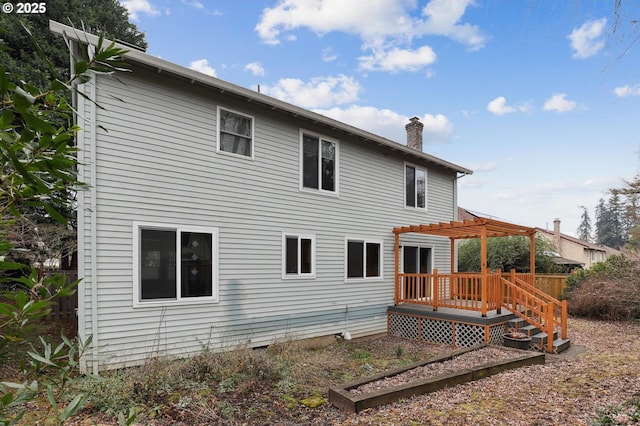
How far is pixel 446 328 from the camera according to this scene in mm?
9320

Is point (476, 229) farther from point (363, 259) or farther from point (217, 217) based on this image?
point (217, 217)

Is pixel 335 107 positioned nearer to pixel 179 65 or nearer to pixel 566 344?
pixel 179 65

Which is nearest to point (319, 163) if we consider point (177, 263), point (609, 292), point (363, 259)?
point (363, 259)

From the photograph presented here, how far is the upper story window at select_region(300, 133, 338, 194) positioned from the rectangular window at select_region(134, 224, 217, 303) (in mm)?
2939

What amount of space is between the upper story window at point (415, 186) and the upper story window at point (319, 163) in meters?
2.99

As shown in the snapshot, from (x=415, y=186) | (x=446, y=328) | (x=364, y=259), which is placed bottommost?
(x=446, y=328)

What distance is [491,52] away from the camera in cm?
944

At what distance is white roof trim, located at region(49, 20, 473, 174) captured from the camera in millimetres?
6129

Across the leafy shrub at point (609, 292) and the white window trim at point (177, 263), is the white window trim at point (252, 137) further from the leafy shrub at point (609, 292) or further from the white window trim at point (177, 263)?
the leafy shrub at point (609, 292)

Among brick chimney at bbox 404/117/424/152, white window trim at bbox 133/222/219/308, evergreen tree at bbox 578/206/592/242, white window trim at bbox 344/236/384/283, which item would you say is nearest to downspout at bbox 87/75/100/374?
white window trim at bbox 133/222/219/308

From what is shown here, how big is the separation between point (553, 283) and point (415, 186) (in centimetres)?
825

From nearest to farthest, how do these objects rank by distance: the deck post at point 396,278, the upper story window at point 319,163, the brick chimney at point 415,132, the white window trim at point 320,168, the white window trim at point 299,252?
the white window trim at point 299,252
the white window trim at point 320,168
the upper story window at point 319,163
the deck post at point 396,278
the brick chimney at point 415,132

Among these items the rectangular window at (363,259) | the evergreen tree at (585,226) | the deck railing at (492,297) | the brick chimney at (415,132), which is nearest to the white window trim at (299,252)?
the rectangular window at (363,259)

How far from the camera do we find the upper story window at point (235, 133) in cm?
764
